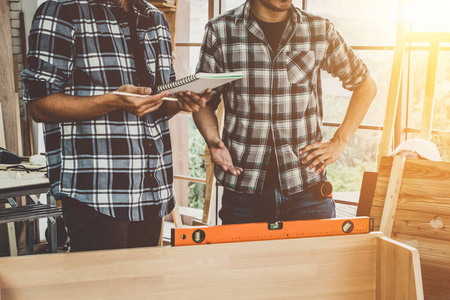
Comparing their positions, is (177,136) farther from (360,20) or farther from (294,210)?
(294,210)

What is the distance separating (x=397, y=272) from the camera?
1.22 metres

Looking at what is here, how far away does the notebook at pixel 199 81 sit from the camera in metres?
1.26

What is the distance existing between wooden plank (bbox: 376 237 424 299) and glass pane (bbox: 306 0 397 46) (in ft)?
5.00

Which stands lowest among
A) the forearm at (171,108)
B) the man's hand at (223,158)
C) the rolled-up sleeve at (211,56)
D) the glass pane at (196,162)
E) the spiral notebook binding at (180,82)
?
the glass pane at (196,162)

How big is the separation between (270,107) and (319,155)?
0.87 feet

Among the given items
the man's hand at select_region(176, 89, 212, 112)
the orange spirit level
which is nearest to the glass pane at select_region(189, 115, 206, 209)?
the man's hand at select_region(176, 89, 212, 112)

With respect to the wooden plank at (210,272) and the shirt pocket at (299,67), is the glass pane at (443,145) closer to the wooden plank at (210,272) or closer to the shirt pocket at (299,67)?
the shirt pocket at (299,67)

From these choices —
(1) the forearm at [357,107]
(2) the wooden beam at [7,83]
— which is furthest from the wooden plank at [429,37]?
(2) the wooden beam at [7,83]

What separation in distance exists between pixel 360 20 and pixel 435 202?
1247mm

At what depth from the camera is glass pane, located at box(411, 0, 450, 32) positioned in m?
2.39

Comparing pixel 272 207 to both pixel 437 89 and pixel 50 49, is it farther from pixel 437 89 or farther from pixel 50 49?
pixel 437 89

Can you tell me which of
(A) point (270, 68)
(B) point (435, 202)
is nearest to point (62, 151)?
(A) point (270, 68)

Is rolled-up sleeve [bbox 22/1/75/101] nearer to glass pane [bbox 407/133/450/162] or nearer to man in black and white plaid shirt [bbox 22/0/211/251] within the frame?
man in black and white plaid shirt [bbox 22/0/211/251]

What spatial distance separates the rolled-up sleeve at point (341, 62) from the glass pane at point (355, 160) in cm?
86
